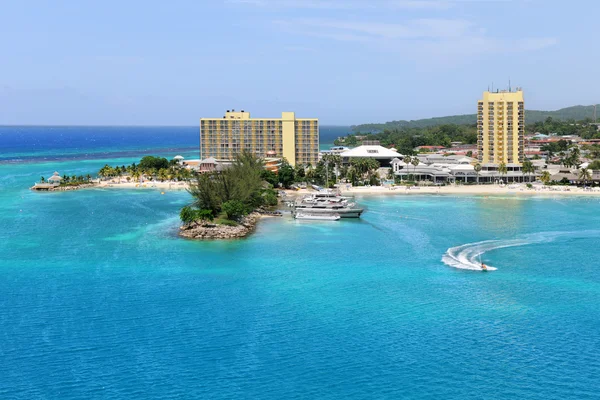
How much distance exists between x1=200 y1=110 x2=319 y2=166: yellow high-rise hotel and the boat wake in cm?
6054

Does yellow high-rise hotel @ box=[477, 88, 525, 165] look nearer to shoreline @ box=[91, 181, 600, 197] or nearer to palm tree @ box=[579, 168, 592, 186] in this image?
shoreline @ box=[91, 181, 600, 197]

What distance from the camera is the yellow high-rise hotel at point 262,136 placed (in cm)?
11094

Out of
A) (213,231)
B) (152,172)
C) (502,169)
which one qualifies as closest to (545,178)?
(502,169)

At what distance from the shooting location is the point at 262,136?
11106 centimetres

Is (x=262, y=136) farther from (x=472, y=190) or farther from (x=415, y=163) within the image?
(x=472, y=190)

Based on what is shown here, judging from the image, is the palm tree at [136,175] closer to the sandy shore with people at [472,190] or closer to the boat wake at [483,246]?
the sandy shore with people at [472,190]

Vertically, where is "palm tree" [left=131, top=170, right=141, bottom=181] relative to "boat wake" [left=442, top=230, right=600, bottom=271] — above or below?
above

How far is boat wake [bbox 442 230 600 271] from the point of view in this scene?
45.0 meters

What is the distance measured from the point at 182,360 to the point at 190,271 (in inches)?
589

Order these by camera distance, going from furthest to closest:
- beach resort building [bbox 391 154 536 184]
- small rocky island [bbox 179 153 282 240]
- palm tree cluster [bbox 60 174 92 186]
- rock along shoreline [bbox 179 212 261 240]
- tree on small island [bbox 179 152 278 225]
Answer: beach resort building [bbox 391 154 536 184] → palm tree cluster [bbox 60 174 92 186] → tree on small island [bbox 179 152 278 225] → small rocky island [bbox 179 153 282 240] → rock along shoreline [bbox 179 212 261 240]

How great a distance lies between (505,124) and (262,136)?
3935cm

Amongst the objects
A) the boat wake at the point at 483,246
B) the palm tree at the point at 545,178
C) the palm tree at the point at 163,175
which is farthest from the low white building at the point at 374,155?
the boat wake at the point at 483,246

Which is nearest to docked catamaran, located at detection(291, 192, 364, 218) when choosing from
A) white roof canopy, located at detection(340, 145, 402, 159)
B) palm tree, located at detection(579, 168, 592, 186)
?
palm tree, located at detection(579, 168, 592, 186)

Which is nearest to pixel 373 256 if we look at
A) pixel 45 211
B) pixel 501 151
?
pixel 45 211
